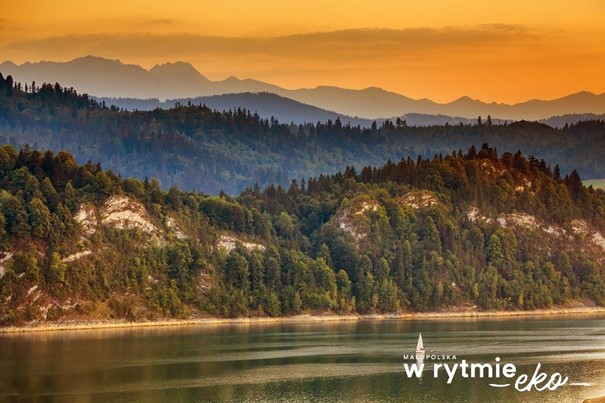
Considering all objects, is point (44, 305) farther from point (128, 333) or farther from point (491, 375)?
point (491, 375)

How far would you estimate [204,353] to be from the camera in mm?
153500

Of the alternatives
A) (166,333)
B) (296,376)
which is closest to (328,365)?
(296,376)

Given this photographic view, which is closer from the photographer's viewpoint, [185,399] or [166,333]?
[185,399]

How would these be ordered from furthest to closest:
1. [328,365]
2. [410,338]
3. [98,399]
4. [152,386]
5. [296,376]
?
[410,338]
[328,365]
[296,376]
[152,386]
[98,399]

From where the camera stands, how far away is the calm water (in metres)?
116

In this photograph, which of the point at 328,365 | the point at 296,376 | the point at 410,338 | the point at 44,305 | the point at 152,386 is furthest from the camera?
the point at 44,305

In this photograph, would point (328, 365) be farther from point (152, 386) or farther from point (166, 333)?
point (166, 333)

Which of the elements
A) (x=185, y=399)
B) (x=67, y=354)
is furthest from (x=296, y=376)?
(x=67, y=354)

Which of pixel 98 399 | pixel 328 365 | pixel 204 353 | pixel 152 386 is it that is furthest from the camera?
pixel 204 353

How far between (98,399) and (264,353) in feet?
139

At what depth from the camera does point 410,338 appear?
176m

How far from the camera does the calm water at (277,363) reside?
11644cm

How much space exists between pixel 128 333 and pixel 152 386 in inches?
2500

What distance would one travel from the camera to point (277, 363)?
Answer: 14300 cm
